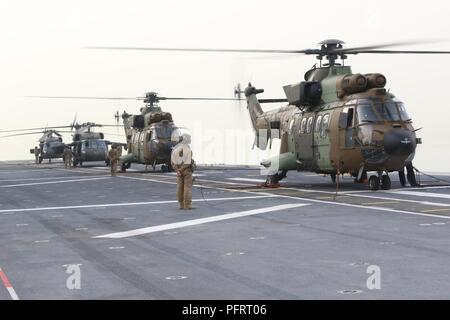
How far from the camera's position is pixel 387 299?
6.54 m

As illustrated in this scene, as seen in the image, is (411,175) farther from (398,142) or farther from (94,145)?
(94,145)

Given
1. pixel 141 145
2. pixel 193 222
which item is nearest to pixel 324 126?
pixel 193 222

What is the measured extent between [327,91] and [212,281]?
645 inches

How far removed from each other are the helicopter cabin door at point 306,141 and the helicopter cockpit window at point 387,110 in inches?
122

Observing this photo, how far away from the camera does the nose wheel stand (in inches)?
848

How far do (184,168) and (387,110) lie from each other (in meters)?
7.62

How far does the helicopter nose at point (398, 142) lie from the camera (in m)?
20.4

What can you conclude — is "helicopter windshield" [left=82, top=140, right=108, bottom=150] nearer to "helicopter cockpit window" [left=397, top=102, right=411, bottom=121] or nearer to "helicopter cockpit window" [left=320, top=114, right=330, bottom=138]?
"helicopter cockpit window" [left=320, top=114, right=330, bottom=138]

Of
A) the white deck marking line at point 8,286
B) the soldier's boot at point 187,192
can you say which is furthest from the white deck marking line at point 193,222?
the white deck marking line at point 8,286

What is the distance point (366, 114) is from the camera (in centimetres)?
2083

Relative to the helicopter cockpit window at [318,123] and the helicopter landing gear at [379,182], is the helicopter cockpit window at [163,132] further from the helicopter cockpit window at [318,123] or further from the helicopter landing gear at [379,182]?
the helicopter landing gear at [379,182]

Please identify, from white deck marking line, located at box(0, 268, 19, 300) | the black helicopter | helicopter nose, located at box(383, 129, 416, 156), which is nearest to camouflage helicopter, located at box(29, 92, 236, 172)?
the black helicopter

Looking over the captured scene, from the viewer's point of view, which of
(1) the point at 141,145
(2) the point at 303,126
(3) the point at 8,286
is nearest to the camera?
(3) the point at 8,286
